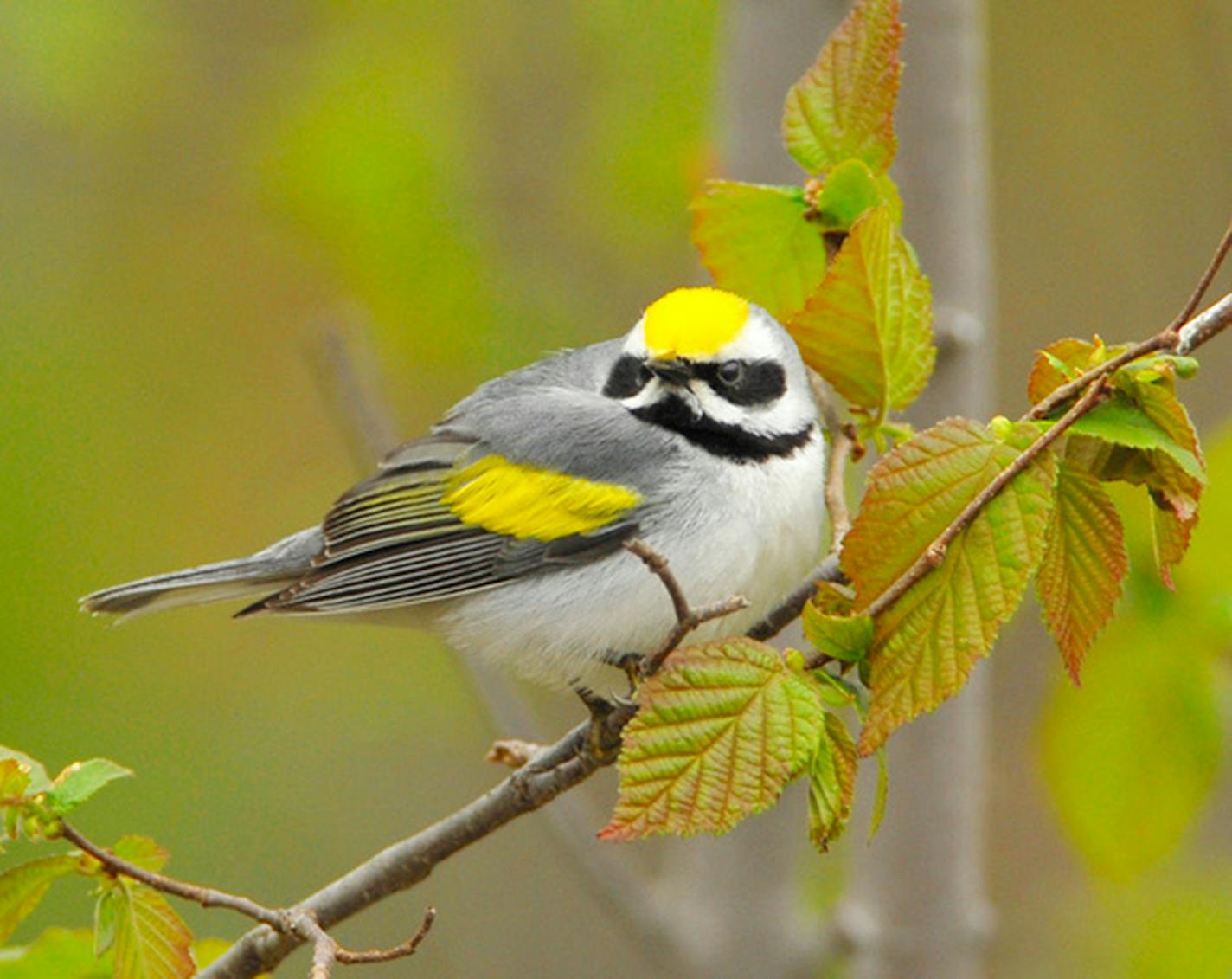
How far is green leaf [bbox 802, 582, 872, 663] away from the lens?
1.97 meters

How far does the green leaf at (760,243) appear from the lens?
8.57 ft

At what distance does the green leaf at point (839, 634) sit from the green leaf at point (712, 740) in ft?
0.17

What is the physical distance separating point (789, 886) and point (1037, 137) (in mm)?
4260

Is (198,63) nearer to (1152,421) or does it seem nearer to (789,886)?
(789,886)

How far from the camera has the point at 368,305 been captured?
492 centimetres

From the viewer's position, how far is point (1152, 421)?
1896 millimetres

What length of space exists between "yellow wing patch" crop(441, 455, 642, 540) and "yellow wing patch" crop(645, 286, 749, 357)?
0.30m


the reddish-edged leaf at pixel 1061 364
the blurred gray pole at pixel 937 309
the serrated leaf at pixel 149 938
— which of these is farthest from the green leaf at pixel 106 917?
the blurred gray pole at pixel 937 309

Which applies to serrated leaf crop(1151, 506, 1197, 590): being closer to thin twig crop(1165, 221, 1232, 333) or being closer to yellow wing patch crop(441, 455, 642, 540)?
thin twig crop(1165, 221, 1232, 333)

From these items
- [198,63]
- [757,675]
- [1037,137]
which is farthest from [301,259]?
[757,675]

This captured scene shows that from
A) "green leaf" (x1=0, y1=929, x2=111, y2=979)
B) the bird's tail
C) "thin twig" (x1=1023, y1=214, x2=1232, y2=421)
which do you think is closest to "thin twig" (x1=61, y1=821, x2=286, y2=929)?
"green leaf" (x1=0, y1=929, x2=111, y2=979)

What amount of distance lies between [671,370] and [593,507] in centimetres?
32

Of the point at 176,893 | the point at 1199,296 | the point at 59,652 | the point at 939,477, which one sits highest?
the point at 1199,296

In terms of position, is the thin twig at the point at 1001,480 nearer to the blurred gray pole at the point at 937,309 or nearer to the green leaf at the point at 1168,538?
the green leaf at the point at 1168,538
